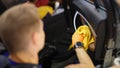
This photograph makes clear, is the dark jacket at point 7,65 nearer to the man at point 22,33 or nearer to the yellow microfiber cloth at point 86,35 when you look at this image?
the man at point 22,33

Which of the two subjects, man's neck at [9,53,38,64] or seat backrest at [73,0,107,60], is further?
seat backrest at [73,0,107,60]

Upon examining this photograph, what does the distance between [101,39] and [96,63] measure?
0.96ft

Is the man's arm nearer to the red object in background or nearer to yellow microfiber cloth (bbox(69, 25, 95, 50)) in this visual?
yellow microfiber cloth (bbox(69, 25, 95, 50))

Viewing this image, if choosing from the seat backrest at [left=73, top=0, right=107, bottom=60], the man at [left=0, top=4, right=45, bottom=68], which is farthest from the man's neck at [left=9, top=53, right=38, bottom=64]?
the seat backrest at [left=73, top=0, right=107, bottom=60]

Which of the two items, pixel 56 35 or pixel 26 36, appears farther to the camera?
pixel 56 35

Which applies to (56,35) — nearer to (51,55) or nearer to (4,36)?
(51,55)

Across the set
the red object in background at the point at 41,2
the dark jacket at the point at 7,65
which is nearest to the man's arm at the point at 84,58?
the dark jacket at the point at 7,65

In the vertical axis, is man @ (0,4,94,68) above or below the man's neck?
above

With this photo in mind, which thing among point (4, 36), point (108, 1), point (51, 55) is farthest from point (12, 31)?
point (51, 55)

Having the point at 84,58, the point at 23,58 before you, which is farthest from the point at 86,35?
the point at 23,58

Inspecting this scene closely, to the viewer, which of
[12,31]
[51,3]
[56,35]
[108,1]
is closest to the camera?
[12,31]

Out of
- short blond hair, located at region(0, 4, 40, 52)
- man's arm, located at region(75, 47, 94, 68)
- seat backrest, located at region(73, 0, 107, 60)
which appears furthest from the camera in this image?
man's arm, located at region(75, 47, 94, 68)

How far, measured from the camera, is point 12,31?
1005 millimetres

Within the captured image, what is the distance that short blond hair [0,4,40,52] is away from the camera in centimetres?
99
